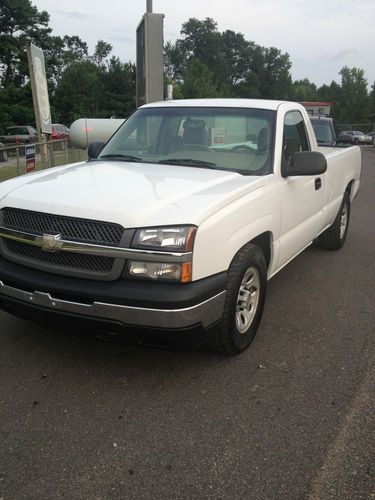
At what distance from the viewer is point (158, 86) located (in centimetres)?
1129

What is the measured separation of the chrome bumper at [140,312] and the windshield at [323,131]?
1024cm

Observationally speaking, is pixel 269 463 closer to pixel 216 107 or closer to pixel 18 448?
pixel 18 448

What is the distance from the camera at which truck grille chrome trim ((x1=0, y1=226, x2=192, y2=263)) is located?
2.94 metres

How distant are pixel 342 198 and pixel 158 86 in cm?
615

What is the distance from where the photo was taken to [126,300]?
2.92 meters

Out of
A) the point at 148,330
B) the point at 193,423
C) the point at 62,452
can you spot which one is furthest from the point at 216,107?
the point at 62,452

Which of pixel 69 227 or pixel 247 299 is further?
pixel 247 299

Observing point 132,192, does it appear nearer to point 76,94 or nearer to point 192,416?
point 192,416

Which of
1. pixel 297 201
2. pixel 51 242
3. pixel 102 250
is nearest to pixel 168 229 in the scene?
pixel 102 250

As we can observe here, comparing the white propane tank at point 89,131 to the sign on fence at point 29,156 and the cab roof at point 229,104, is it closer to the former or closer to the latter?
the sign on fence at point 29,156

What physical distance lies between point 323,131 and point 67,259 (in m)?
10.9

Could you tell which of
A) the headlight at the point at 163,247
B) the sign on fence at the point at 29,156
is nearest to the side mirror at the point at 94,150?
the headlight at the point at 163,247

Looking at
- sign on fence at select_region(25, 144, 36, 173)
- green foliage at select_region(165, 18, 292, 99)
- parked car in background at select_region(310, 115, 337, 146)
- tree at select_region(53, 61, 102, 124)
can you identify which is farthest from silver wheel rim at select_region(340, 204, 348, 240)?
green foliage at select_region(165, 18, 292, 99)

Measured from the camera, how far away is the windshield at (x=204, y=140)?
4.22 metres
